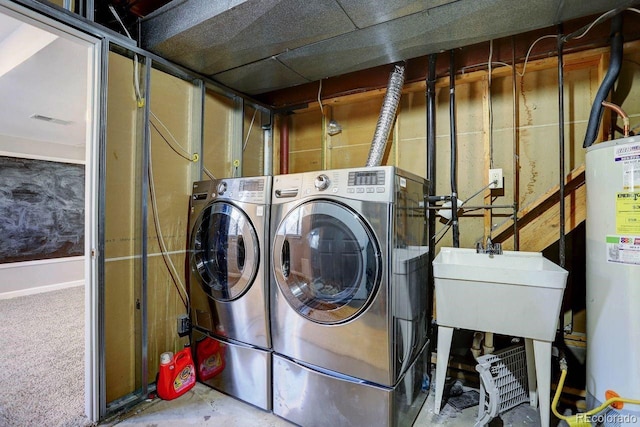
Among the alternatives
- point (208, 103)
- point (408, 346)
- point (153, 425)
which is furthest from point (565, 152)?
point (153, 425)

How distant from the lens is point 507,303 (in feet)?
4.45

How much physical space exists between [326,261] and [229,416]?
111 cm

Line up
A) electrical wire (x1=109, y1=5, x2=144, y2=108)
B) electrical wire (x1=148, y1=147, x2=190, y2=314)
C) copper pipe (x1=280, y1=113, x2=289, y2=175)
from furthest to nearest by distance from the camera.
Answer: copper pipe (x1=280, y1=113, x2=289, y2=175)
electrical wire (x1=148, y1=147, x2=190, y2=314)
electrical wire (x1=109, y1=5, x2=144, y2=108)

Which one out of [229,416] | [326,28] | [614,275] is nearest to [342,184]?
[326,28]

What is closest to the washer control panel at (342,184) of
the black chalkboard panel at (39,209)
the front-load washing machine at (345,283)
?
the front-load washing machine at (345,283)

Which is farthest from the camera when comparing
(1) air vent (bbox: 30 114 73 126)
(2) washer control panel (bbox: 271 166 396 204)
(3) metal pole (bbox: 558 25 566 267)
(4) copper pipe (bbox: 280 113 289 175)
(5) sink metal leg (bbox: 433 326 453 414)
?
(1) air vent (bbox: 30 114 73 126)

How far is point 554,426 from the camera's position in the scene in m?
1.54

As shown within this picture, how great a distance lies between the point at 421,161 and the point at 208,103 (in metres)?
1.74

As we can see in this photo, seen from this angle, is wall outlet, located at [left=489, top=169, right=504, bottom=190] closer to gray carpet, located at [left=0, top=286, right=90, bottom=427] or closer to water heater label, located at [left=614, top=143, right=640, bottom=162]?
water heater label, located at [left=614, top=143, right=640, bottom=162]

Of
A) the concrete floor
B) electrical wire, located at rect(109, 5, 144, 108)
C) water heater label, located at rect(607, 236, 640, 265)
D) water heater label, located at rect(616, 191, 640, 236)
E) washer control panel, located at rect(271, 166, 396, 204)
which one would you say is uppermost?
electrical wire, located at rect(109, 5, 144, 108)

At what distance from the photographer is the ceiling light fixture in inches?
78.0

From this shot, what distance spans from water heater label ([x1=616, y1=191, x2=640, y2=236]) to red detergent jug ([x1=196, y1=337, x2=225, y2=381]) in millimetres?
2203

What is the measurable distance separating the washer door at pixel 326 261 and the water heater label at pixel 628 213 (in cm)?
105

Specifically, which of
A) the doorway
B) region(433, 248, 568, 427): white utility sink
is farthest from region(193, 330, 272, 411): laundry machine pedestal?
region(433, 248, 568, 427): white utility sink
